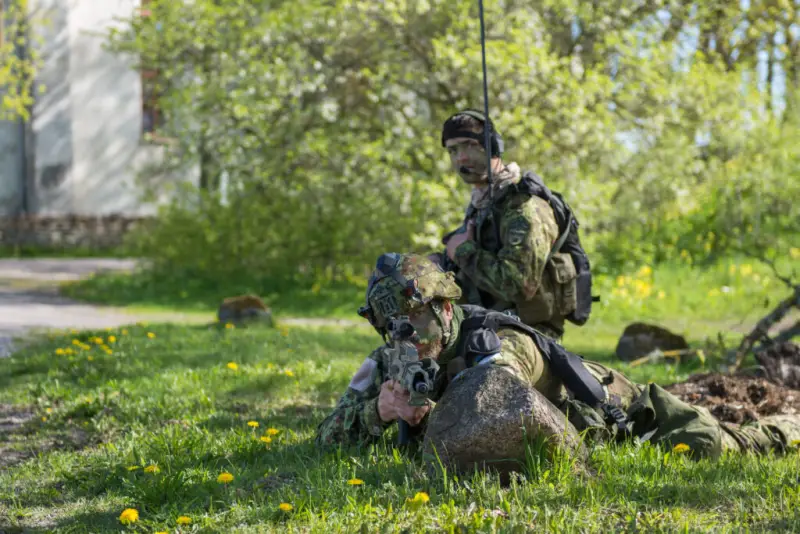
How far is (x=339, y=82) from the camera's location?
51.2 ft

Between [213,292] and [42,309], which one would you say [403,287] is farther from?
[213,292]

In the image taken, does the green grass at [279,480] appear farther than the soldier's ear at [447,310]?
No

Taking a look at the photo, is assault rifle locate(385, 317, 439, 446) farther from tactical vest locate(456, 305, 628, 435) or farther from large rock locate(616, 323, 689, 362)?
large rock locate(616, 323, 689, 362)

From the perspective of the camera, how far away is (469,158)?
221 inches

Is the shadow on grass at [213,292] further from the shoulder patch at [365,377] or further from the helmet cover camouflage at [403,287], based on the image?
the helmet cover camouflage at [403,287]

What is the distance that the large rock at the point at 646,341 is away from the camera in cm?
978

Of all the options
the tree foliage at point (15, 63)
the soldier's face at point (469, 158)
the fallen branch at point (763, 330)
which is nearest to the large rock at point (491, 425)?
the soldier's face at point (469, 158)

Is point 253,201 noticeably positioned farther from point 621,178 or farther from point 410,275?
point 410,275

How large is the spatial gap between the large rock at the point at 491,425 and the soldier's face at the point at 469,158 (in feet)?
6.31

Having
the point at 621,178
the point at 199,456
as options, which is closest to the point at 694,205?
the point at 621,178

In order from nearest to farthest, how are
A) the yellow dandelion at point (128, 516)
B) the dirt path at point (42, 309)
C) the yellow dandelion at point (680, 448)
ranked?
the yellow dandelion at point (128, 516), the yellow dandelion at point (680, 448), the dirt path at point (42, 309)

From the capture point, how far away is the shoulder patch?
15.3 ft

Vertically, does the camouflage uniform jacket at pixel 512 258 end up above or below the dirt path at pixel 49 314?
above

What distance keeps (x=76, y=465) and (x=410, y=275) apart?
2.25m
